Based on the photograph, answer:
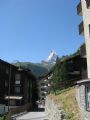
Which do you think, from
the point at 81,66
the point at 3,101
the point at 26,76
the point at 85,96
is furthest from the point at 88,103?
the point at 26,76

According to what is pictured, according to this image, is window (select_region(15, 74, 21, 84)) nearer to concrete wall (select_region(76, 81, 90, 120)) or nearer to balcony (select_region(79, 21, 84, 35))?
balcony (select_region(79, 21, 84, 35))

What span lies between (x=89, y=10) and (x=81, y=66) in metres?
31.9

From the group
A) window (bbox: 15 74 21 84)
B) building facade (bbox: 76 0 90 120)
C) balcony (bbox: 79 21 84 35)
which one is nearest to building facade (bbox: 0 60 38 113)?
window (bbox: 15 74 21 84)

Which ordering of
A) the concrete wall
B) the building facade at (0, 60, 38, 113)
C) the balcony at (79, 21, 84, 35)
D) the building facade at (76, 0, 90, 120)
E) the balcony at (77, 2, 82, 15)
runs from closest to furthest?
1. the concrete wall
2. the building facade at (76, 0, 90, 120)
3. the balcony at (79, 21, 84, 35)
4. the balcony at (77, 2, 82, 15)
5. the building facade at (0, 60, 38, 113)

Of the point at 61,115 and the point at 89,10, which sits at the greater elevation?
the point at 89,10

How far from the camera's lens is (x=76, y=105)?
89.1 ft

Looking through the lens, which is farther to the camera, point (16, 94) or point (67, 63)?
point (16, 94)

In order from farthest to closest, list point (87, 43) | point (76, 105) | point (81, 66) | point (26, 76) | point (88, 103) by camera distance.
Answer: point (26, 76), point (81, 66), point (87, 43), point (76, 105), point (88, 103)

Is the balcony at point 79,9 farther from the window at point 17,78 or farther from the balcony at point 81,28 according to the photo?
the window at point 17,78

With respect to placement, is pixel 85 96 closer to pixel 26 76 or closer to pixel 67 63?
pixel 67 63

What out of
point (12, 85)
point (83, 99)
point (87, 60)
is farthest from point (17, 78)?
point (83, 99)

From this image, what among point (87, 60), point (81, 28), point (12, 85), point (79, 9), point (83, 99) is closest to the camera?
point (83, 99)

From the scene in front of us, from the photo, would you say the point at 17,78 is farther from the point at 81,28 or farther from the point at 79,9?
the point at 81,28

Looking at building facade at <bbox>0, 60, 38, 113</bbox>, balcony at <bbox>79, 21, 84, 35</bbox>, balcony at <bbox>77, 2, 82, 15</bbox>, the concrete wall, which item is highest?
balcony at <bbox>77, 2, 82, 15</bbox>
